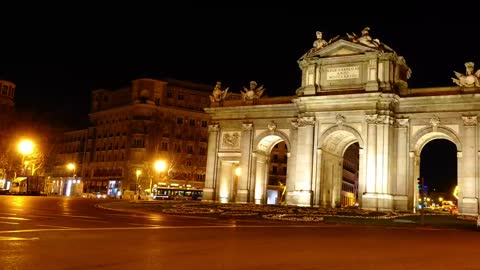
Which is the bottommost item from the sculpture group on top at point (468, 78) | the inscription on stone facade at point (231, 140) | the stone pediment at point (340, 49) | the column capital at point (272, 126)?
the inscription on stone facade at point (231, 140)

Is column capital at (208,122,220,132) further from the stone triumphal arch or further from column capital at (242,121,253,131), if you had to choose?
the stone triumphal arch

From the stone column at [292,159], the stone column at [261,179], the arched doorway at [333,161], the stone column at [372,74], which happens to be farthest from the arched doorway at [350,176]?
the stone column at [372,74]

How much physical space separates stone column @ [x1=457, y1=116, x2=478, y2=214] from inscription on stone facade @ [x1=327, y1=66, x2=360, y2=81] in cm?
1168

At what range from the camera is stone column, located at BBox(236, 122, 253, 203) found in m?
62.8

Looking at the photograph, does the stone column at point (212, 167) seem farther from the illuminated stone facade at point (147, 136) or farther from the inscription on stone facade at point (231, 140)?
the illuminated stone facade at point (147, 136)

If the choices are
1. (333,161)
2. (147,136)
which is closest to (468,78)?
(333,161)

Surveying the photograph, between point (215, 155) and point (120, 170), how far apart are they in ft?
175

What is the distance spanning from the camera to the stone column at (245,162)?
2472 inches

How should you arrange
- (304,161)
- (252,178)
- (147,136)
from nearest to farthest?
(304,161) → (252,178) → (147,136)

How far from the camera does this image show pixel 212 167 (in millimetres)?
65500

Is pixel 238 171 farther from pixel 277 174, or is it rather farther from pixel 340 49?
pixel 277 174

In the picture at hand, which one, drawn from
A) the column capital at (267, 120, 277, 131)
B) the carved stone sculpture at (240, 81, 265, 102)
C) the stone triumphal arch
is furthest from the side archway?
the carved stone sculpture at (240, 81, 265, 102)

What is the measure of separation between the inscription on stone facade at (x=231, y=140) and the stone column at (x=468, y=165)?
25779 mm

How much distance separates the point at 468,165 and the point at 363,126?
35.4 ft
